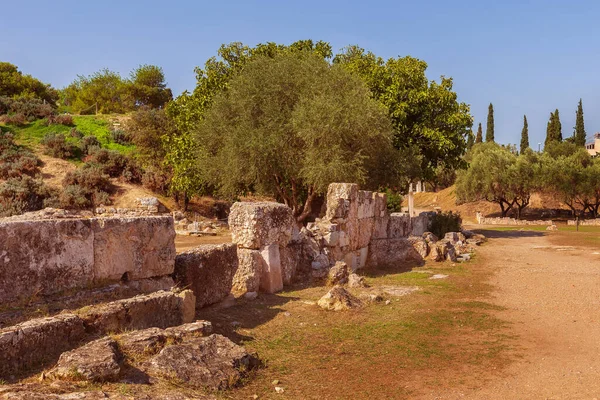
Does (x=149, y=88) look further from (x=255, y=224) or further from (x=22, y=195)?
(x=255, y=224)

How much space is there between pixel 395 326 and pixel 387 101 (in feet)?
53.8

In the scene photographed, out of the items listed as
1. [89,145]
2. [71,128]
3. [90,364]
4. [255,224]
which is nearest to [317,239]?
[255,224]

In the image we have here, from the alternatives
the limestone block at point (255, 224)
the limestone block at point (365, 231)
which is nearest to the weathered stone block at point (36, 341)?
the limestone block at point (255, 224)

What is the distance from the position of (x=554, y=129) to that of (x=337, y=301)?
66.6 meters

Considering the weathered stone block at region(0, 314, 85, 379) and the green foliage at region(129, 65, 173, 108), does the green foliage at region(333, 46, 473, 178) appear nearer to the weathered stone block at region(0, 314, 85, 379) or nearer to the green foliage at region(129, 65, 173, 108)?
the weathered stone block at region(0, 314, 85, 379)

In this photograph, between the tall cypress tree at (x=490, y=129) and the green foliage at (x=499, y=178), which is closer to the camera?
the green foliage at (x=499, y=178)

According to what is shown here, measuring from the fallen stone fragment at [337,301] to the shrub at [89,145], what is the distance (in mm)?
30392

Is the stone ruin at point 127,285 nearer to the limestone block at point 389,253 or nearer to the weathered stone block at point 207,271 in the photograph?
the weathered stone block at point 207,271

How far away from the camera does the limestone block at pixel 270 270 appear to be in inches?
409

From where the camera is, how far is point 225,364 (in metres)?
5.70

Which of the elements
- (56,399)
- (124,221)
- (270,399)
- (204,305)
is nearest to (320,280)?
(204,305)

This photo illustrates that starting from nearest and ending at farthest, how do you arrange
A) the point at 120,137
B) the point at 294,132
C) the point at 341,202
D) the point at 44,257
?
the point at 44,257
the point at 341,202
the point at 294,132
the point at 120,137


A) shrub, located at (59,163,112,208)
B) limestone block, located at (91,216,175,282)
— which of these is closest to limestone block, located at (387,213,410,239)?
limestone block, located at (91,216,175,282)

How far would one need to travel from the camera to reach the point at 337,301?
30.5ft
